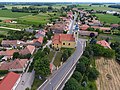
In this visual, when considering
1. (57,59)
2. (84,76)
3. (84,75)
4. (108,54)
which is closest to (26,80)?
(84,76)

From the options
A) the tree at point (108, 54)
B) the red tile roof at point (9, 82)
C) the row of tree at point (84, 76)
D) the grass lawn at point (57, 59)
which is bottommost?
the tree at point (108, 54)

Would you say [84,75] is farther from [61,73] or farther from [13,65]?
[13,65]

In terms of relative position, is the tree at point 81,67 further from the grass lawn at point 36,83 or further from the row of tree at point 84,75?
the grass lawn at point 36,83

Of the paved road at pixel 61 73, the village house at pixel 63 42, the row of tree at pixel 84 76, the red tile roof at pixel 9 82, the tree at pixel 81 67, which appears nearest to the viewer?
the red tile roof at pixel 9 82

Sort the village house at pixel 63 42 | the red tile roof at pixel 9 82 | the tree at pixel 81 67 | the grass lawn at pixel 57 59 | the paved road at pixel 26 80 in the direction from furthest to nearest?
the village house at pixel 63 42 → the grass lawn at pixel 57 59 → the tree at pixel 81 67 → the paved road at pixel 26 80 → the red tile roof at pixel 9 82

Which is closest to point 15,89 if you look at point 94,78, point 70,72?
point 70,72

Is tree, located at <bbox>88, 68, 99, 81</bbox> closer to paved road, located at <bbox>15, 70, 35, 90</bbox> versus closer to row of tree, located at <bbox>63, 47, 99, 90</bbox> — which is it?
row of tree, located at <bbox>63, 47, 99, 90</bbox>

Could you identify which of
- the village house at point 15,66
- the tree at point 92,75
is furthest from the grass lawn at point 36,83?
the tree at point 92,75

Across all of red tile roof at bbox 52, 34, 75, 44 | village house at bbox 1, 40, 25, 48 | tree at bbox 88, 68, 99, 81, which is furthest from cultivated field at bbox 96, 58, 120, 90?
village house at bbox 1, 40, 25, 48

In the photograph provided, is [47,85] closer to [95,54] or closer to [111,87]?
[111,87]

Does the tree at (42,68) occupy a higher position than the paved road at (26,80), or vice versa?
the tree at (42,68)
